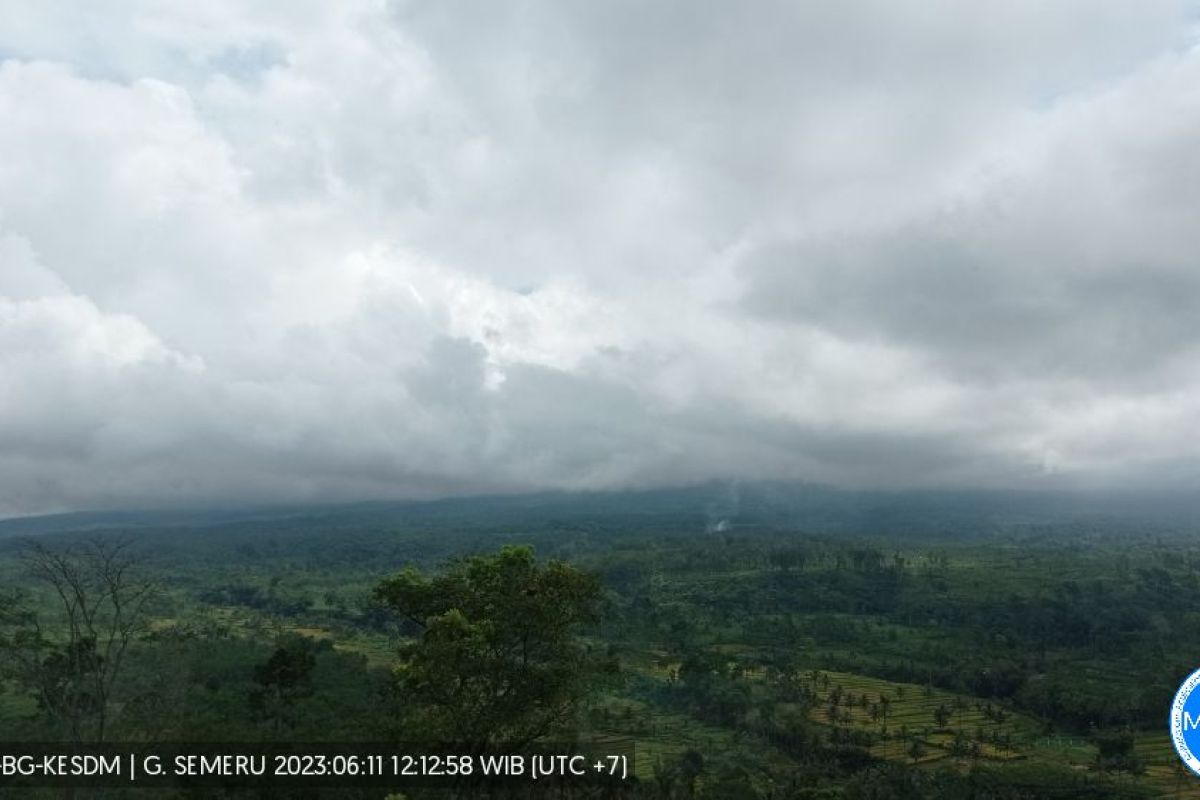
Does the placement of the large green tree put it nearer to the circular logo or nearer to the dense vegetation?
the dense vegetation

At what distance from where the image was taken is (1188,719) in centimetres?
2342

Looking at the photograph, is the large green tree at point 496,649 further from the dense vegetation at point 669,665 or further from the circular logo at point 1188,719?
the circular logo at point 1188,719

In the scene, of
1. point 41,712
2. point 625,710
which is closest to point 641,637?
point 625,710

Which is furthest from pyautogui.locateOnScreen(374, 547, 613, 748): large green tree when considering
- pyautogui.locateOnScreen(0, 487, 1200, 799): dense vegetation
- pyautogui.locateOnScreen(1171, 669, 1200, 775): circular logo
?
pyautogui.locateOnScreen(1171, 669, 1200, 775): circular logo

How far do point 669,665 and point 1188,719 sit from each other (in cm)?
9034

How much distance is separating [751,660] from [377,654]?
54.4 meters

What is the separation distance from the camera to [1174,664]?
11600cm

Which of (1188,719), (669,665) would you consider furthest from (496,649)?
(669,665)

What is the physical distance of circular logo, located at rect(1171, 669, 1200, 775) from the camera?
22766 mm

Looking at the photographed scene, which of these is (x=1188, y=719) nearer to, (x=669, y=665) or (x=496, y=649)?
(x=496, y=649)

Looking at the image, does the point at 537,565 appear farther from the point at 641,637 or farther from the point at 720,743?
the point at 641,637

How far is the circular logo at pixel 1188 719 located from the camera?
2277 centimetres

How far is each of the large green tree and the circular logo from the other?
1732 centimetres

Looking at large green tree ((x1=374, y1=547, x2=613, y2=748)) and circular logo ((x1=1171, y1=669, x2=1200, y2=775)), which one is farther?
large green tree ((x1=374, y1=547, x2=613, y2=748))
